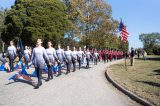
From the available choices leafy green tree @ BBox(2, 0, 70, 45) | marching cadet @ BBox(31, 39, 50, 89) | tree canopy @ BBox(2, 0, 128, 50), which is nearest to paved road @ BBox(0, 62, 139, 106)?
marching cadet @ BBox(31, 39, 50, 89)

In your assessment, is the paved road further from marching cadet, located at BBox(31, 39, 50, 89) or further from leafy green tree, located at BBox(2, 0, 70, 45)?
leafy green tree, located at BBox(2, 0, 70, 45)

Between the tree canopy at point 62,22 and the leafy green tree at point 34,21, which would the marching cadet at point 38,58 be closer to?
the tree canopy at point 62,22

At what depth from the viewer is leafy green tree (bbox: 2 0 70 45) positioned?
54.8 meters

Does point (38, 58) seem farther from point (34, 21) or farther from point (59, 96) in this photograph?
point (34, 21)

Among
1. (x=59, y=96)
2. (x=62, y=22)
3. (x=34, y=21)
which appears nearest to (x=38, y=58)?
(x=59, y=96)

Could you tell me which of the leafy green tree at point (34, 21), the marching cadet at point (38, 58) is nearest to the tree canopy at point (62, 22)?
the leafy green tree at point (34, 21)

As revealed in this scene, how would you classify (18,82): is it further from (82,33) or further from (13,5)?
(82,33)

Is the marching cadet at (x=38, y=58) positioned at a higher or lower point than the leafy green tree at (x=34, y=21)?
lower

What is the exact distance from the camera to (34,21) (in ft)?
182

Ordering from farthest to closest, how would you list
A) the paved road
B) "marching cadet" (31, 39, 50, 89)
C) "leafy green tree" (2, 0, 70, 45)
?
"leafy green tree" (2, 0, 70, 45) → "marching cadet" (31, 39, 50, 89) → the paved road

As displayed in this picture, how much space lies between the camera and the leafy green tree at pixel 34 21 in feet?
180

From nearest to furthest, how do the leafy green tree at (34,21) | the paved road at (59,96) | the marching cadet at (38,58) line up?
the paved road at (59,96)
the marching cadet at (38,58)
the leafy green tree at (34,21)

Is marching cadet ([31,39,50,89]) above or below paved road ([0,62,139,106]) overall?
above

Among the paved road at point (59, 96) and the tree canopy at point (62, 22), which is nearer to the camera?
the paved road at point (59, 96)
